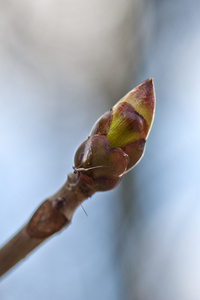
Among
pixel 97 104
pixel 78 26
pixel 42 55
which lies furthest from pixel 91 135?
pixel 78 26

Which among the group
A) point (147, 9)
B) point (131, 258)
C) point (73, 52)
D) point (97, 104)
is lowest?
point (131, 258)

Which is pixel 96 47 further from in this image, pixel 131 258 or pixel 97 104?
pixel 131 258

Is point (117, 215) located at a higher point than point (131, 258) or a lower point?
higher
